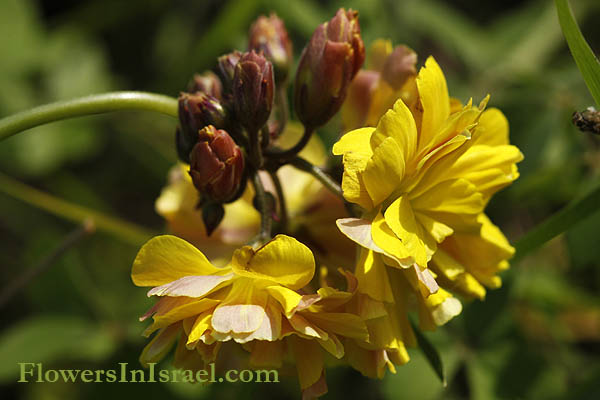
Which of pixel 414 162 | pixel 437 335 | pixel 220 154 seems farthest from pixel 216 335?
pixel 437 335

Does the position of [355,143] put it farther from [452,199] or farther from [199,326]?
[199,326]

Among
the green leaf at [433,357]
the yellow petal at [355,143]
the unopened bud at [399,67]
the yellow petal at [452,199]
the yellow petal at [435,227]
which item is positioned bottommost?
the green leaf at [433,357]

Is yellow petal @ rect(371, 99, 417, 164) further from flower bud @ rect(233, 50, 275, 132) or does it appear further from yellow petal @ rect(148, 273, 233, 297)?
yellow petal @ rect(148, 273, 233, 297)

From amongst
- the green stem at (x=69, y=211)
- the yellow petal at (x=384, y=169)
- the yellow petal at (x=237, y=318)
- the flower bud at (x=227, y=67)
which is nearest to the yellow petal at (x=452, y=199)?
the yellow petal at (x=384, y=169)

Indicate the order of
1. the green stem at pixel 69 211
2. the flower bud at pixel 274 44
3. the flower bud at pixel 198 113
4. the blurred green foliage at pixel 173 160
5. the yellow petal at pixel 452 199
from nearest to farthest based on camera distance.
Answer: the yellow petal at pixel 452 199, the flower bud at pixel 198 113, the flower bud at pixel 274 44, the blurred green foliage at pixel 173 160, the green stem at pixel 69 211

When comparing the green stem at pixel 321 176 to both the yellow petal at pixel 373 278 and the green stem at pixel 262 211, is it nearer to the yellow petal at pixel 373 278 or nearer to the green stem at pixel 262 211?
the green stem at pixel 262 211

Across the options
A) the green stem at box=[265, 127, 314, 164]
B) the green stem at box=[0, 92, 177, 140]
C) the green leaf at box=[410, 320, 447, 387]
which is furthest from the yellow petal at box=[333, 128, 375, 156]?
the green leaf at box=[410, 320, 447, 387]

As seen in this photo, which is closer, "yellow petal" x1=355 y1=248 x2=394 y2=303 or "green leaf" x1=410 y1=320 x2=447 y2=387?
"yellow petal" x1=355 y1=248 x2=394 y2=303
